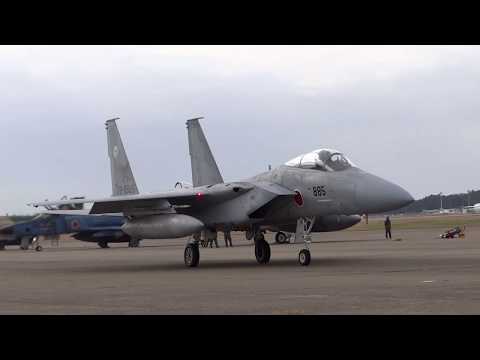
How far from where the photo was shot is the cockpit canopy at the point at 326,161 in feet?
66.9

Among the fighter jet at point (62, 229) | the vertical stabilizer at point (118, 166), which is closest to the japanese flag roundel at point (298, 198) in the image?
the vertical stabilizer at point (118, 166)

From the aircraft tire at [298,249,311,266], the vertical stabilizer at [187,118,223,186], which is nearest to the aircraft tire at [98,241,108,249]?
the vertical stabilizer at [187,118,223,186]

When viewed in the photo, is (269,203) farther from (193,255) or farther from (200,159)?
(200,159)

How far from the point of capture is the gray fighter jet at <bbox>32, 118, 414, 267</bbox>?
778 inches

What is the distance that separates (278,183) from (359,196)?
8.87 ft

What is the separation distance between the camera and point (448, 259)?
74.3 feet

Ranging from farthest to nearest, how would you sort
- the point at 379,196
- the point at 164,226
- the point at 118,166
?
1. the point at 118,166
2. the point at 164,226
3. the point at 379,196

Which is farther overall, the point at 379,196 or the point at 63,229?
the point at 63,229

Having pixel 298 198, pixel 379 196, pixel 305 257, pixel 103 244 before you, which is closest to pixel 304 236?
pixel 305 257

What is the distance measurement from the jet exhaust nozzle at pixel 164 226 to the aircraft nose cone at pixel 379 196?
4.59 m

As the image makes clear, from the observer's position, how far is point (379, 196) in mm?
19469

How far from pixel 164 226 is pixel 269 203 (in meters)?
3.06

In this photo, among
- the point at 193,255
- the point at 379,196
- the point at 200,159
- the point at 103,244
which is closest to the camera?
the point at 379,196
